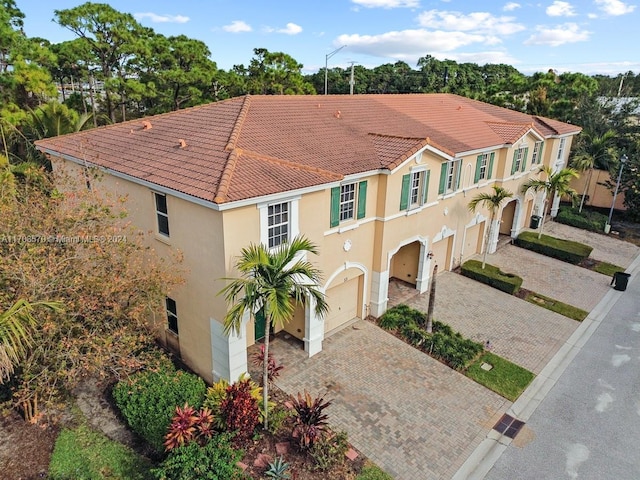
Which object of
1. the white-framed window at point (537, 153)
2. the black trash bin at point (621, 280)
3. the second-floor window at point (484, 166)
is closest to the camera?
the black trash bin at point (621, 280)

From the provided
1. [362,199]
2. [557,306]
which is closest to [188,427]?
[362,199]

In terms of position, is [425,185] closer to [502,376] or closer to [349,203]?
[349,203]

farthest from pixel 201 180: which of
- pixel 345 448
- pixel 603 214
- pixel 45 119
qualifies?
pixel 603 214

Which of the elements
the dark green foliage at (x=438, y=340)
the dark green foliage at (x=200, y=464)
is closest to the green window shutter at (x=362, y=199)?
the dark green foliage at (x=438, y=340)

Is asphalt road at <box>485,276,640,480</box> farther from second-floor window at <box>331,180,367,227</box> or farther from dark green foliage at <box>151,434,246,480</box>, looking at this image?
second-floor window at <box>331,180,367,227</box>

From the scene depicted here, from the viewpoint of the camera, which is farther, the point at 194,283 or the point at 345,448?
the point at 194,283

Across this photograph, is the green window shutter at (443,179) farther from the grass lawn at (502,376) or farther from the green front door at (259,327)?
the green front door at (259,327)

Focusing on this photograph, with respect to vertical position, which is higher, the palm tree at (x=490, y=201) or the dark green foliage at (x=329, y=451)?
the palm tree at (x=490, y=201)

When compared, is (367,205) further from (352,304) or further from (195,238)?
(195,238)

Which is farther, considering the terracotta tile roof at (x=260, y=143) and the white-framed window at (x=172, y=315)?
the white-framed window at (x=172, y=315)
